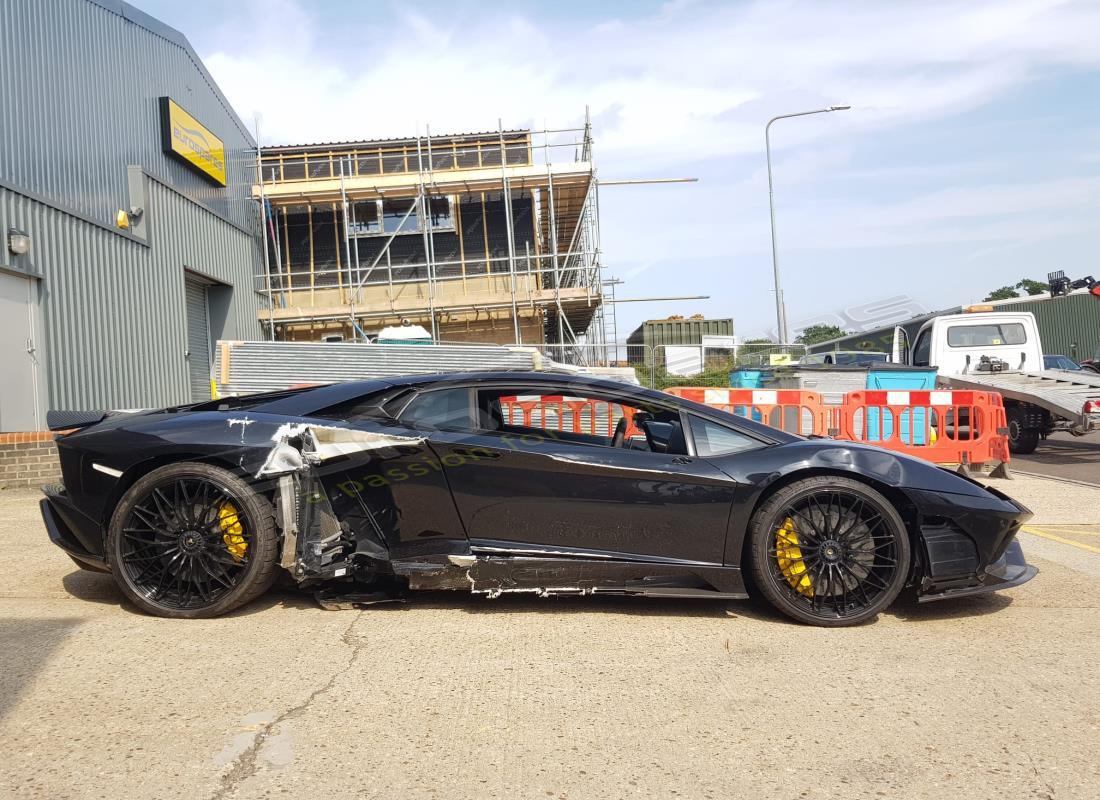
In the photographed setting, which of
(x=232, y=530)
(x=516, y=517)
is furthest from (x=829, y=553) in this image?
(x=232, y=530)

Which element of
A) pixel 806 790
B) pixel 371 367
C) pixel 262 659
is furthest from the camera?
pixel 371 367

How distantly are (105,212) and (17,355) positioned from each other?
356 centimetres

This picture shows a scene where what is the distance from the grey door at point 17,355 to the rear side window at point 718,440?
9.90m

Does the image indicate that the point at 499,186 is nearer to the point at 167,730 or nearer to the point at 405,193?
the point at 405,193

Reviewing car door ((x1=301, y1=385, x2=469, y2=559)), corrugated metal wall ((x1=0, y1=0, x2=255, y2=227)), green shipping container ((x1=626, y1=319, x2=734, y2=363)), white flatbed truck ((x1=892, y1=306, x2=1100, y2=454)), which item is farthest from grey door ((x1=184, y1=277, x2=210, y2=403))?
green shipping container ((x1=626, y1=319, x2=734, y2=363))

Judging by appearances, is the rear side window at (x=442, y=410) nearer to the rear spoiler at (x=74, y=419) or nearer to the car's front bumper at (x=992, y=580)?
the rear spoiler at (x=74, y=419)

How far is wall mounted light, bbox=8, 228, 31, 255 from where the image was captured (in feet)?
34.7

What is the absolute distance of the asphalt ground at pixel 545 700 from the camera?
8.00 ft

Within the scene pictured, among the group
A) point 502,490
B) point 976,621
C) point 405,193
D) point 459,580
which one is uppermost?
point 405,193

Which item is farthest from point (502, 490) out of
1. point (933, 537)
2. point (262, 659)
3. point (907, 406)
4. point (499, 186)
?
point (499, 186)

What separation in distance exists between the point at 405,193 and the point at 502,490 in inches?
813

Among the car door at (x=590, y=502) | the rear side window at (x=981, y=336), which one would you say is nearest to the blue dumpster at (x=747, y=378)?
the rear side window at (x=981, y=336)

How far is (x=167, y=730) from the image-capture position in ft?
8.90

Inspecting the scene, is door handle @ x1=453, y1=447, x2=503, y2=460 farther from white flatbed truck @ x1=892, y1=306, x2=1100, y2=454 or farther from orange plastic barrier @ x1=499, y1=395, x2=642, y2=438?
white flatbed truck @ x1=892, y1=306, x2=1100, y2=454
